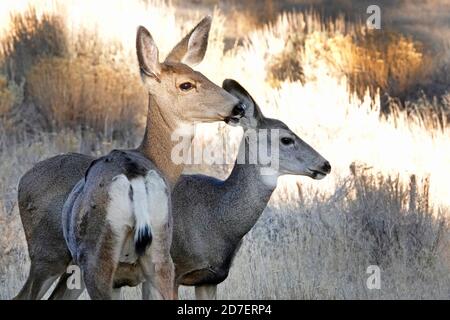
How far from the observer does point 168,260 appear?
7.42 m

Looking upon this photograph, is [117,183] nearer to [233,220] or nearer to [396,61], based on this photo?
[233,220]

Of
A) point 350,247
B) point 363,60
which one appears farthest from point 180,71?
point 363,60

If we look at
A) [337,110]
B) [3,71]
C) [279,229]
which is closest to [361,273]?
[279,229]

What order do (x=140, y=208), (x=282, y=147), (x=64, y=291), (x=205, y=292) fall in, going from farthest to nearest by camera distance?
(x=282, y=147) → (x=64, y=291) → (x=205, y=292) → (x=140, y=208)

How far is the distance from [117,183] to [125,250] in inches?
15.5

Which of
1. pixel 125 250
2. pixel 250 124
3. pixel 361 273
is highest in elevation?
pixel 250 124

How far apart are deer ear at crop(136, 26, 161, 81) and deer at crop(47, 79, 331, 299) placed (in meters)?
0.98

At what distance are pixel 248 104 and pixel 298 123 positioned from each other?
20.3 feet

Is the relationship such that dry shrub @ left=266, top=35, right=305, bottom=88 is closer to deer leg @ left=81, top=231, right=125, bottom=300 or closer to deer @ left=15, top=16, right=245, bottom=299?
deer @ left=15, top=16, right=245, bottom=299

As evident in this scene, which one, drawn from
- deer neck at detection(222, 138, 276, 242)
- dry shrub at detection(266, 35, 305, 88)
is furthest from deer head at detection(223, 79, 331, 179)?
dry shrub at detection(266, 35, 305, 88)

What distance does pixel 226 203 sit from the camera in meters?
9.22

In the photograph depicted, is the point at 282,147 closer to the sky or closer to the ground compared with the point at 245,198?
closer to the sky

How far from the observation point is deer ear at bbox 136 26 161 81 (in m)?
8.59

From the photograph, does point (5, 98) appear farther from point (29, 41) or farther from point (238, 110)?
point (238, 110)
